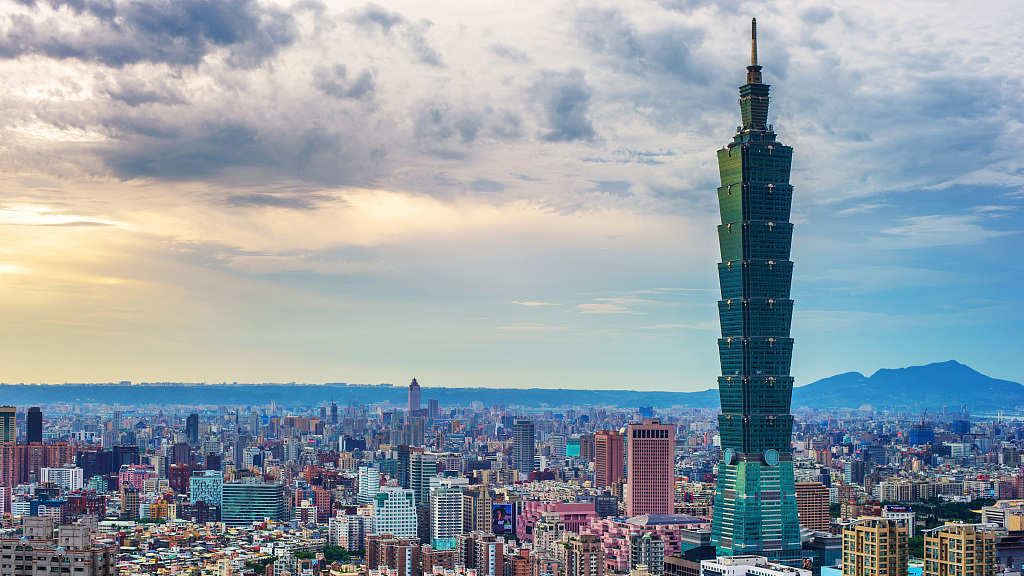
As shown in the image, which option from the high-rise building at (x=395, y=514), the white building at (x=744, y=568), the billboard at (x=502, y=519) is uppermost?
the white building at (x=744, y=568)

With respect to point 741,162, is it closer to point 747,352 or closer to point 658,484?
point 747,352

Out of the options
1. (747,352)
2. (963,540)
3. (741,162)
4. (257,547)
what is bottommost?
(257,547)

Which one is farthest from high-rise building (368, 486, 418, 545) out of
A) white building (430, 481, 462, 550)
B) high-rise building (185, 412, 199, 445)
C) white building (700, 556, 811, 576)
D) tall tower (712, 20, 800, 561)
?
high-rise building (185, 412, 199, 445)

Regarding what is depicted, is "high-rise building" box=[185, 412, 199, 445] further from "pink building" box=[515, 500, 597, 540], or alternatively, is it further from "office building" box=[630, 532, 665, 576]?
"office building" box=[630, 532, 665, 576]

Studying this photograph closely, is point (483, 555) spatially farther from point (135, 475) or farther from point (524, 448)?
point (524, 448)

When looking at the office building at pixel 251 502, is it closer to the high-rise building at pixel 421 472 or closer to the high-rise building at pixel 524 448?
the high-rise building at pixel 421 472

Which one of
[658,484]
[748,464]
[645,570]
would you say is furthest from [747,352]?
[658,484]

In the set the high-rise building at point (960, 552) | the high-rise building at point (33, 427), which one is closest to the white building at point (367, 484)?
the high-rise building at point (33, 427)
